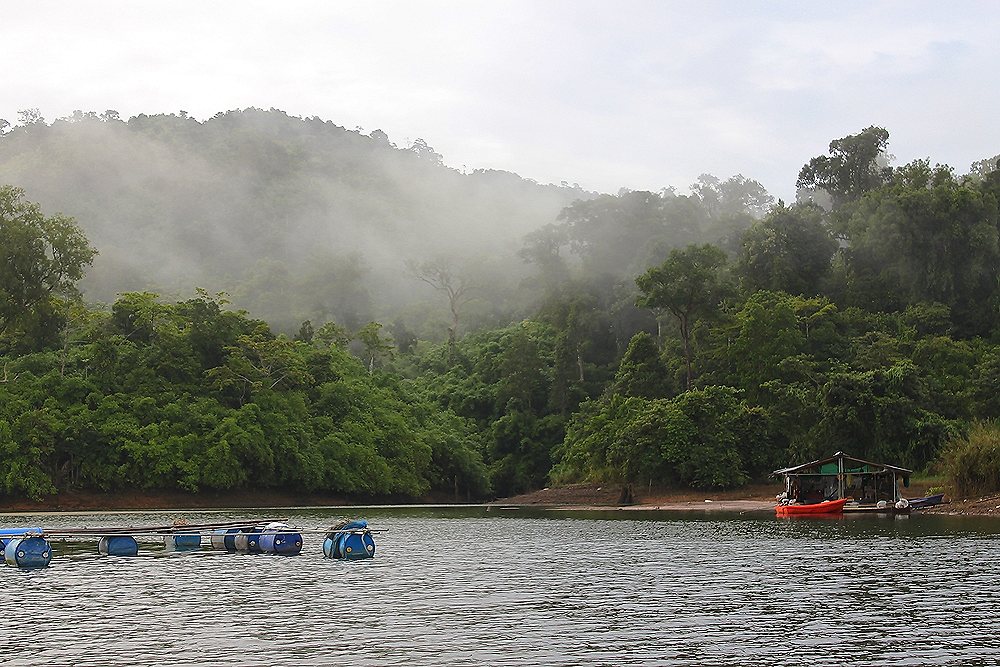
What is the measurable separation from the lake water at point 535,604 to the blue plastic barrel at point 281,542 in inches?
28.9

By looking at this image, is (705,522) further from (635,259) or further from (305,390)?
(635,259)

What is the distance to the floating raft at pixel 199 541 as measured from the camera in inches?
1591

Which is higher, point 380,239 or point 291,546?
point 380,239

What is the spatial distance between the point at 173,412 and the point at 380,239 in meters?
103

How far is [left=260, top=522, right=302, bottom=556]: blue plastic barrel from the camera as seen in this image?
1742 inches

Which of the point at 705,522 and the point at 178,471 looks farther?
the point at 178,471

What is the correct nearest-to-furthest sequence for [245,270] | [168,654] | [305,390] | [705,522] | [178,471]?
[168,654] < [705,522] < [178,471] < [305,390] < [245,270]

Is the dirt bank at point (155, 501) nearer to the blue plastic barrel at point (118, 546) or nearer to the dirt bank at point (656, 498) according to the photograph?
the dirt bank at point (656, 498)

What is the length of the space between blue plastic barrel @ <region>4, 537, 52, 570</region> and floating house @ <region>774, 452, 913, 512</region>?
43.8 metres

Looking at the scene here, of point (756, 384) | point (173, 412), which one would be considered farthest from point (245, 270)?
point (756, 384)

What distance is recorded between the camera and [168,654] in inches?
802

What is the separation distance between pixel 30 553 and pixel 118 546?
4.57 m

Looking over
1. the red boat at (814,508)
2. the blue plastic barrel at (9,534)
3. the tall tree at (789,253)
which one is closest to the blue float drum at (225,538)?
the blue plastic barrel at (9,534)

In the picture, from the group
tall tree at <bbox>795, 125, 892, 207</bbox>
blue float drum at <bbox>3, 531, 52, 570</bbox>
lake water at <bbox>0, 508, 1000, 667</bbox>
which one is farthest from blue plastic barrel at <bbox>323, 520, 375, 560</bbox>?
tall tree at <bbox>795, 125, 892, 207</bbox>
